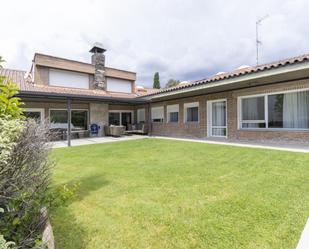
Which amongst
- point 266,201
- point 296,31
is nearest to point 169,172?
point 266,201

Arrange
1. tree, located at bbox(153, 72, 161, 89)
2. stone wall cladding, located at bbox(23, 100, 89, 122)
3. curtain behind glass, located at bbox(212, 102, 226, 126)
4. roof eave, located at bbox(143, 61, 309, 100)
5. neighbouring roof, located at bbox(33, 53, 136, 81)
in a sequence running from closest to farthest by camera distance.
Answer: roof eave, located at bbox(143, 61, 309, 100) < curtain behind glass, located at bbox(212, 102, 226, 126) < stone wall cladding, located at bbox(23, 100, 89, 122) < neighbouring roof, located at bbox(33, 53, 136, 81) < tree, located at bbox(153, 72, 161, 89)

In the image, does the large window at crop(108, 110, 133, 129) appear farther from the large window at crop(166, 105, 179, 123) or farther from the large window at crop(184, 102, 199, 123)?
the large window at crop(184, 102, 199, 123)

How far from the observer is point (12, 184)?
1885 millimetres

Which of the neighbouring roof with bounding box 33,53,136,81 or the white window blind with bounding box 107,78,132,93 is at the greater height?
the neighbouring roof with bounding box 33,53,136,81

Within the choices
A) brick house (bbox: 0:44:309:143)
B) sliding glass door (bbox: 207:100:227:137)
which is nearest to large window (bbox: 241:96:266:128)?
brick house (bbox: 0:44:309:143)

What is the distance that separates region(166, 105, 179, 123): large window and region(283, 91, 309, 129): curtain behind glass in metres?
7.47

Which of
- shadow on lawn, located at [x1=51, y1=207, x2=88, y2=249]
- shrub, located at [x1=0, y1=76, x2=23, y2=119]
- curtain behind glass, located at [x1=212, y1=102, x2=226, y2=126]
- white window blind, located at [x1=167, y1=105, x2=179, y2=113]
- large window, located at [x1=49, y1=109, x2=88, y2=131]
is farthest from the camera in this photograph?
white window blind, located at [x1=167, y1=105, x2=179, y2=113]

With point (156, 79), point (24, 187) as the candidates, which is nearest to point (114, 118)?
point (24, 187)

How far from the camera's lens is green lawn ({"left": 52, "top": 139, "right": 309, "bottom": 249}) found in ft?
8.00

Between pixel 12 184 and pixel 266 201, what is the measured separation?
3805mm

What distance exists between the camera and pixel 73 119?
16.1 m

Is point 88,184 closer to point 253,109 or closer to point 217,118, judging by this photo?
point 253,109

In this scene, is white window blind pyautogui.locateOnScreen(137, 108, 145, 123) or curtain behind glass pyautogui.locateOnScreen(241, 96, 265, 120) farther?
white window blind pyautogui.locateOnScreen(137, 108, 145, 123)

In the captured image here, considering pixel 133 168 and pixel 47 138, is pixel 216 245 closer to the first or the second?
pixel 47 138
